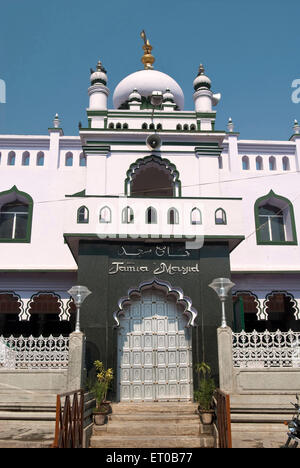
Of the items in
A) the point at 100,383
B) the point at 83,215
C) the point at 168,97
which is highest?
the point at 168,97

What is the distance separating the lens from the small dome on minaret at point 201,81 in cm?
1410

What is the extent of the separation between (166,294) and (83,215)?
9.72ft

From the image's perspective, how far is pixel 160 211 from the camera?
11.6 m

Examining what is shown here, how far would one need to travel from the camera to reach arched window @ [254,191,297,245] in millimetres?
15125

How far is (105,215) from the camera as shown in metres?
11.4

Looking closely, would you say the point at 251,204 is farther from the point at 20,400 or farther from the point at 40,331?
the point at 20,400

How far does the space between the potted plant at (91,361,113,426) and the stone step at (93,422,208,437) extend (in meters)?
0.20

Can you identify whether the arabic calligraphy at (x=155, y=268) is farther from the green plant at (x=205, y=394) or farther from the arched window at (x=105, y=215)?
the green plant at (x=205, y=394)

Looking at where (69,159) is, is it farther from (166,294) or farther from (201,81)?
(166,294)

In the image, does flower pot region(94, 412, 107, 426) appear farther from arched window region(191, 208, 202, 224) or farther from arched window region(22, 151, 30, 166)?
arched window region(22, 151, 30, 166)

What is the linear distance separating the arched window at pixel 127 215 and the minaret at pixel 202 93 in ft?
14.5

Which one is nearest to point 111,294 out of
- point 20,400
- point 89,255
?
point 89,255

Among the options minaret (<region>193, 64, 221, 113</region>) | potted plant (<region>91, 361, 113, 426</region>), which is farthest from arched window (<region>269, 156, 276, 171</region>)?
potted plant (<region>91, 361, 113, 426</region>)

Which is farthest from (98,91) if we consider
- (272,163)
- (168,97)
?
(272,163)
